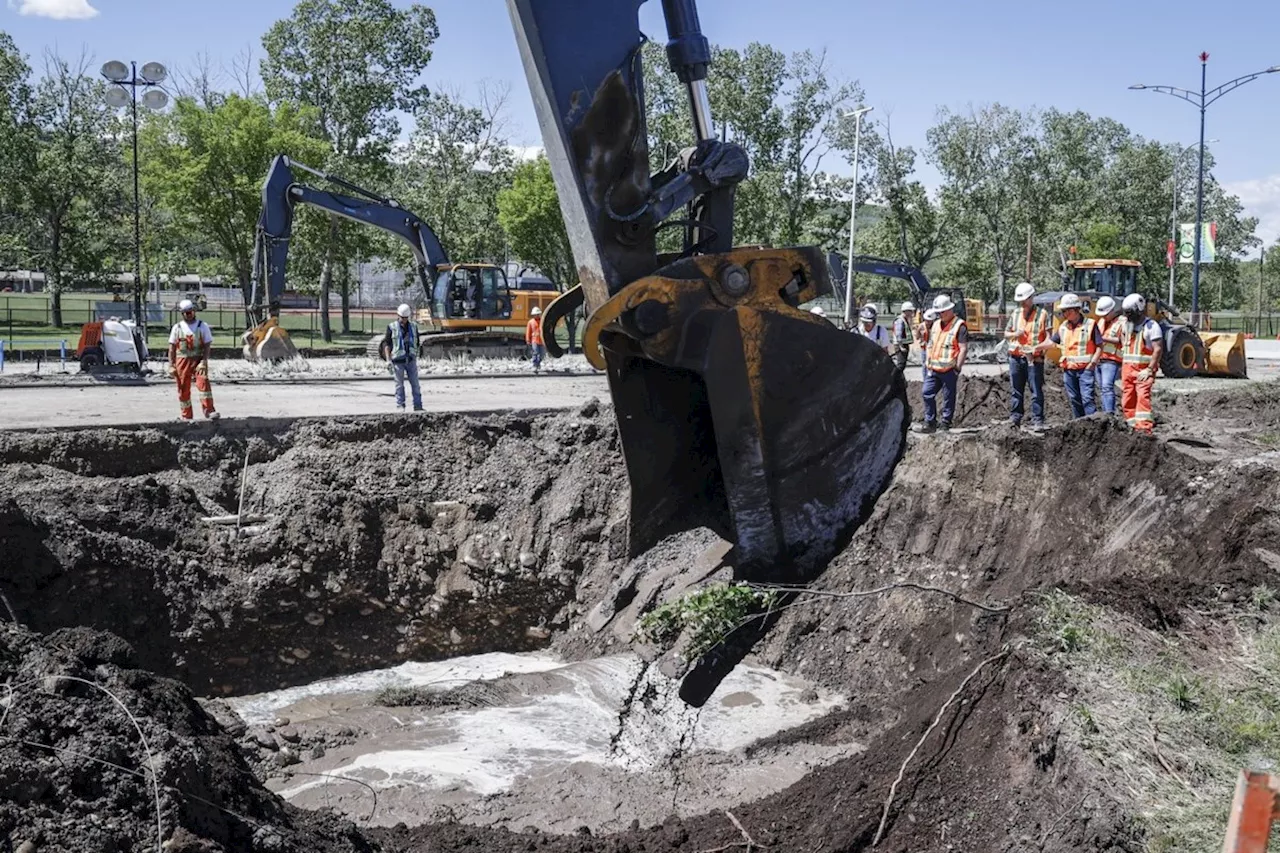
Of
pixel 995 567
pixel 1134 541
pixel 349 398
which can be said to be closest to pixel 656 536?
pixel 995 567

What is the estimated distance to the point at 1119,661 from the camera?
16.0 feet

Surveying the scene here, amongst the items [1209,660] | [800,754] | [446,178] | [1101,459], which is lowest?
[800,754]

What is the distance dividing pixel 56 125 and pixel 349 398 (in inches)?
977

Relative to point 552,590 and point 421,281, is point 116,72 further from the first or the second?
point 552,590

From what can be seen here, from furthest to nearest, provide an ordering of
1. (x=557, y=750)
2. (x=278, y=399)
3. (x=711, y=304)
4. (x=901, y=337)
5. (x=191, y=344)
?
(x=901, y=337)
(x=278, y=399)
(x=191, y=344)
(x=557, y=750)
(x=711, y=304)

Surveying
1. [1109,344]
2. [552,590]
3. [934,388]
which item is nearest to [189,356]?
[552,590]

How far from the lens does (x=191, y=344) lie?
39.9ft

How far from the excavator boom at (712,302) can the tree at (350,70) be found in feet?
104

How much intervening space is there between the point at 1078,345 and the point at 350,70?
31.4 meters

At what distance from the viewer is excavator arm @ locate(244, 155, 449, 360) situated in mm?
19844

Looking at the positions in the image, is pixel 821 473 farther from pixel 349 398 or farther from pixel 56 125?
pixel 56 125

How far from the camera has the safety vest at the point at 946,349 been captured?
38.3ft

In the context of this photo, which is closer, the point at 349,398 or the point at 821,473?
the point at 821,473

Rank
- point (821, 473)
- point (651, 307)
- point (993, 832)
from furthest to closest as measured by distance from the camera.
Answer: point (821, 473) → point (651, 307) → point (993, 832)
